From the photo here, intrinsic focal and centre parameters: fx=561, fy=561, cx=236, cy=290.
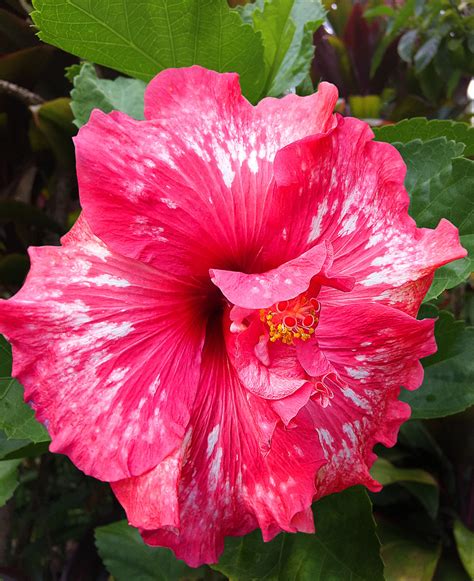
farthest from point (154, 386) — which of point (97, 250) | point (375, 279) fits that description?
point (375, 279)

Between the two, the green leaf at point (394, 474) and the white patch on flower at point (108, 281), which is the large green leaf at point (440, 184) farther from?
the green leaf at point (394, 474)

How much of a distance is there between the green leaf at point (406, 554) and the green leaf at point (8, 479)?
731 millimetres

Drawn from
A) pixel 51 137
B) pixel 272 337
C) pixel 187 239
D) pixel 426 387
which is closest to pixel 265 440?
pixel 272 337

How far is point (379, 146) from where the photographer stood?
0.56 meters

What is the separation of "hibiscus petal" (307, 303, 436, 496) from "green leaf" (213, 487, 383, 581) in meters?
0.20

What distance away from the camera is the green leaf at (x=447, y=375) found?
0.87m

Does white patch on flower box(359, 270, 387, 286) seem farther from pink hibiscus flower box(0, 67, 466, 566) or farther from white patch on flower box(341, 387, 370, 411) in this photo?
white patch on flower box(341, 387, 370, 411)

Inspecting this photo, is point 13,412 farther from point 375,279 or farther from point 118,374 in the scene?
point 375,279

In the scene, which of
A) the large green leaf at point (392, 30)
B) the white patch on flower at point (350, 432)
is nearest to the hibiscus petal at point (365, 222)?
the white patch on flower at point (350, 432)

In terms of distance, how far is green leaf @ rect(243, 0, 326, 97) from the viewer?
813 millimetres

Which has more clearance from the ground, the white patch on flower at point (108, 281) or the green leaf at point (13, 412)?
the white patch on flower at point (108, 281)

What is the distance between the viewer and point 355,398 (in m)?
0.58

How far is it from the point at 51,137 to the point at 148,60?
1.03 feet

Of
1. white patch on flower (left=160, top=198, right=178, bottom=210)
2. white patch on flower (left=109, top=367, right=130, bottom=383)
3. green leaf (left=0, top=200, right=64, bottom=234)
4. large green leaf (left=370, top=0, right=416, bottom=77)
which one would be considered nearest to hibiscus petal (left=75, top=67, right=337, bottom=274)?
white patch on flower (left=160, top=198, right=178, bottom=210)
